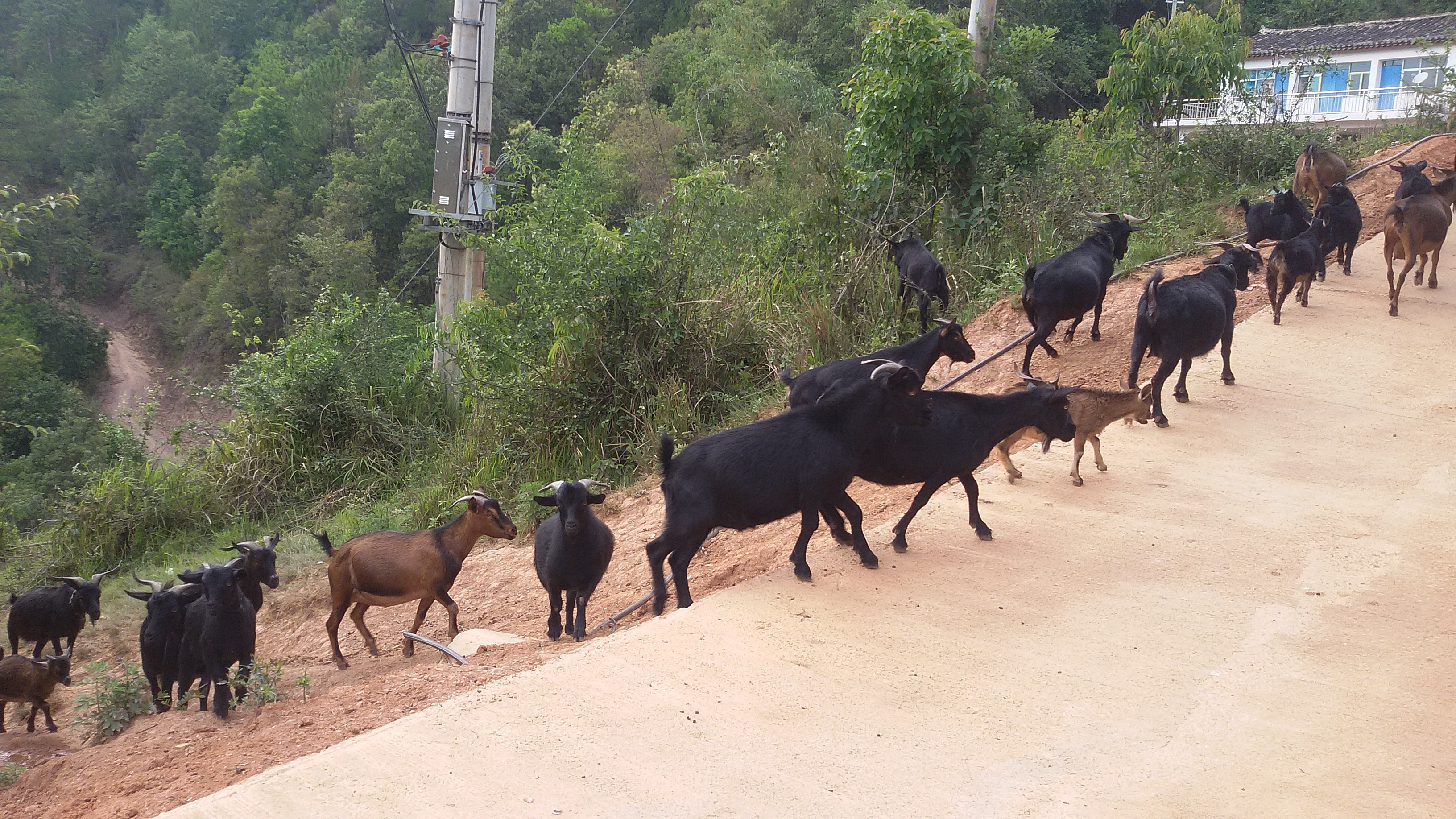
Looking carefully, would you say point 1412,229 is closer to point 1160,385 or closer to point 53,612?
point 1160,385

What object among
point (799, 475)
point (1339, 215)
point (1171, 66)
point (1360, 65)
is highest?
point (1360, 65)

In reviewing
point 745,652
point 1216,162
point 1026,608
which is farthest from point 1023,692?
point 1216,162

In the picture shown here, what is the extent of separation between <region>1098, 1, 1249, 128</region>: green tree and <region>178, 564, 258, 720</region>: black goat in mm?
13005

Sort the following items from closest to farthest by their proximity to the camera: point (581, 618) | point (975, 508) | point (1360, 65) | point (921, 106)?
point (975, 508), point (581, 618), point (921, 106), point (1360, 65)

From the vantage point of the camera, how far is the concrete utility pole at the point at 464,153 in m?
13.5

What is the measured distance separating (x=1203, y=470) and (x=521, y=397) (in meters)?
6.48

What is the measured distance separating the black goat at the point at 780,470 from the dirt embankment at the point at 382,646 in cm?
53

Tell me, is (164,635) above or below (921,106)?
below

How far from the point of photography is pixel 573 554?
7004 mm

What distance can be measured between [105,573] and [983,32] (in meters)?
11.5

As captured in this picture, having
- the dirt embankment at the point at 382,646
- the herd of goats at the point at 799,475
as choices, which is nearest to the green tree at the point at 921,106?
the dirt embankment at the point at 382,646

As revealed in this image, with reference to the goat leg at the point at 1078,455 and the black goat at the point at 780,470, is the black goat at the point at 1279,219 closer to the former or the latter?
the goat leg at the point at 1078,455

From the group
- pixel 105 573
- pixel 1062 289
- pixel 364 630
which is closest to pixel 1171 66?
pixel 1062 289

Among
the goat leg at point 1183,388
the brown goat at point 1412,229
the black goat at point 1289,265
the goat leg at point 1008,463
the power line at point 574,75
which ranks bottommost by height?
the goat leg at point 1008,463
